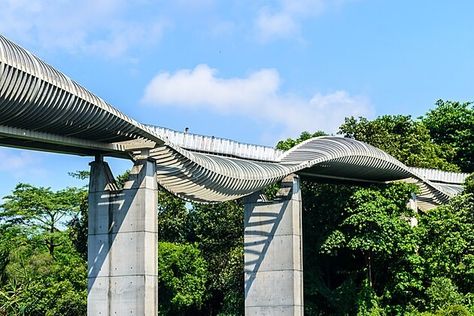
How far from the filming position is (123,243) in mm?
24078

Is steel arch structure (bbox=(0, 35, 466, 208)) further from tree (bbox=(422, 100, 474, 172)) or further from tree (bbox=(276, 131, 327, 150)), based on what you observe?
tree (bbox=(422, 100, 474, 172))

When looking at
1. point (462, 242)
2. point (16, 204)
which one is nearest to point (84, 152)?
point (462, 242)

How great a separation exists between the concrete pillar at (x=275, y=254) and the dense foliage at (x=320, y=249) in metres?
3.78

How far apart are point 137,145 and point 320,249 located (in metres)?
13.3

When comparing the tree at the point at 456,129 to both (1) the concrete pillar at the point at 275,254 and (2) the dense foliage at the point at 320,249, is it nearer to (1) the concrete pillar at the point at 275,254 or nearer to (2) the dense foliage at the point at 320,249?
(2) the dense foliage at the point at 320,249

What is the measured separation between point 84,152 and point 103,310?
4.21 m

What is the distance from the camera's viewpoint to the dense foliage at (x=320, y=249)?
3478 cm

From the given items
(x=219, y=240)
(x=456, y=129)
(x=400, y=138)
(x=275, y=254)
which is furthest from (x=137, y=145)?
(x=456, y=129)

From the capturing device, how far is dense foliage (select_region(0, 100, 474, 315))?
34.8 metres

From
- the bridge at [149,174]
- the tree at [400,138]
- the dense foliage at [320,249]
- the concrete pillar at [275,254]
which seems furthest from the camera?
the tree at [400,138]

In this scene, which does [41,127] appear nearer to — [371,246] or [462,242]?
[371,246]

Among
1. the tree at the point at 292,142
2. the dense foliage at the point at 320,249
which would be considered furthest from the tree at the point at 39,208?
the tree at the point at 292,142

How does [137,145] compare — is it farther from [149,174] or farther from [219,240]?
[219,240]

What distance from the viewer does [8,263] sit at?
4603 cm
